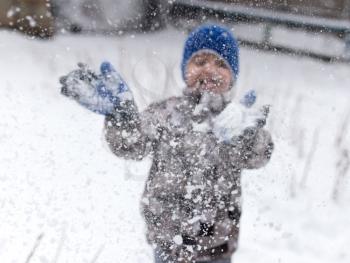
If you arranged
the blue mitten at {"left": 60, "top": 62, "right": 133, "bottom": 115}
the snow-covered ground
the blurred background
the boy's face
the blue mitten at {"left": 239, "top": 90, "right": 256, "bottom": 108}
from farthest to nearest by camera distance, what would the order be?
1. the blurred background
2. the snow-covered ground
3. the blue mitten at {"left": 239, "top": 90, "right": 256, "bottom": 108}
4. the boy's face
5. the blue mitten at {"left": 60, "top": 62, "right": 133, "bottom": 115}

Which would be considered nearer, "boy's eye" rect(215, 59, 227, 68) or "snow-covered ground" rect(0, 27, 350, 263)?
"boy's eye" rect(215, 59, 227, 68)

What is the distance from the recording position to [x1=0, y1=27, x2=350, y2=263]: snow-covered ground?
2929 mm

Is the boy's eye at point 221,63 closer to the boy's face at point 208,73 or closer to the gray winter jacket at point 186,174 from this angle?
the boy's face at point 208,73

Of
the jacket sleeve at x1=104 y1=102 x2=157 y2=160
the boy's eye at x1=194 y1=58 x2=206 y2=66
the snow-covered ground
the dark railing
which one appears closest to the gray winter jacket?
the jacket sleeve at x1=104 y1=102 x2=157 y2=160

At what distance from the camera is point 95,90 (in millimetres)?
1930

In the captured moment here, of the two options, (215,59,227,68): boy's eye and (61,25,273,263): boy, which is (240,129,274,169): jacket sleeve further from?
(215,59,227,68): boy's eye

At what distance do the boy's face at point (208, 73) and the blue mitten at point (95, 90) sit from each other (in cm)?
25

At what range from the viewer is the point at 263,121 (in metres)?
1.96

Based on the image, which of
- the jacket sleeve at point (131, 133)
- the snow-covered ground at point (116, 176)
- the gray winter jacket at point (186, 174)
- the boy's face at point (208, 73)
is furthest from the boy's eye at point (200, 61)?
the snow-covered ground at point (116, 176)

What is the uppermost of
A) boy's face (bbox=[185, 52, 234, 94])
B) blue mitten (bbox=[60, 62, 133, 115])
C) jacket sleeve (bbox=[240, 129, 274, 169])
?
boy's face (bbox=[185, 52, 234, 94])

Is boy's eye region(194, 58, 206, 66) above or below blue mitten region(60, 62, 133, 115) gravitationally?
above

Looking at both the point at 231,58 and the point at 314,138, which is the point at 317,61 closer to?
the point at 314,138

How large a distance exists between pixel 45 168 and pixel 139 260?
1355 millimetres

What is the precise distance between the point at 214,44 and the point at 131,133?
1.55ft
